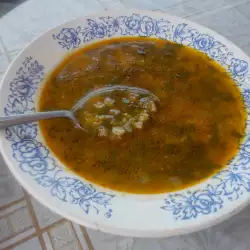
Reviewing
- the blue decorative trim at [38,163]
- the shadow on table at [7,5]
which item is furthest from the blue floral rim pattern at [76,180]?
the shadow on table at [7,5]

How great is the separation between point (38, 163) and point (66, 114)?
0.65 feet

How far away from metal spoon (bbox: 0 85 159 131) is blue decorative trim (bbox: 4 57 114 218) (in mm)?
23

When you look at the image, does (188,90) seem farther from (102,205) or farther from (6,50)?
(6,50)

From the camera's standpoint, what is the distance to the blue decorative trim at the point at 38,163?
841 millimetres

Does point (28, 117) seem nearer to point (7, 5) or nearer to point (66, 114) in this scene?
point (66, 114)

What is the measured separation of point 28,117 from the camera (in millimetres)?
982

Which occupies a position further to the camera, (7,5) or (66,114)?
(7,5)

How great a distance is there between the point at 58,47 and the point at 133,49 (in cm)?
27

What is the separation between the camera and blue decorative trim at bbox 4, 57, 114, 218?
841 mm

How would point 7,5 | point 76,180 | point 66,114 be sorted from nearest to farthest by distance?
point 76,180 < point 66,114 < point 7,5

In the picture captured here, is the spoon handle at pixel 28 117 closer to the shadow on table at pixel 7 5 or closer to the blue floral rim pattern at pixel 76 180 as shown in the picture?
the blue floral rim pattern at pixel 76 180

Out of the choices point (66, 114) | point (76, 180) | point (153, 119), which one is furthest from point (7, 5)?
point (76, 180)

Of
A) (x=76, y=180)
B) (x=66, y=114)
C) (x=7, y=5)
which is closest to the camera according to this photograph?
(x=76, y=180)

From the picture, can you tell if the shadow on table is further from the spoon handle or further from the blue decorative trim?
the spoon handle
